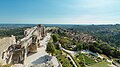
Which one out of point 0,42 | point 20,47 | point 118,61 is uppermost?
point 0,42

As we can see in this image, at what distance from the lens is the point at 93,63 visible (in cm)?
3647

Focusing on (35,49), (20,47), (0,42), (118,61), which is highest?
(0,42)

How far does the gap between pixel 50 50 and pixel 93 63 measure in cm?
1471

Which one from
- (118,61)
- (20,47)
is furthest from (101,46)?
(20,47)

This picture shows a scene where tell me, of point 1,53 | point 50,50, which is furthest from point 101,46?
point 1,53

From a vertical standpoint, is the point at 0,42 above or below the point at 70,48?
above

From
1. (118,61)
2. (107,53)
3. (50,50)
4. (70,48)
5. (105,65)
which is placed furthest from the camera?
(107,53)

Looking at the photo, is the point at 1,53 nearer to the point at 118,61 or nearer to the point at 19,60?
the point at 19,60

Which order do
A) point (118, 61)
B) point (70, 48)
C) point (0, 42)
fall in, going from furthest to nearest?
point (70, 48) → point (118, 61) → point (0, 42)

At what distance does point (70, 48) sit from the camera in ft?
146

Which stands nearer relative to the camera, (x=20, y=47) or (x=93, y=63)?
(x=20, y=47)

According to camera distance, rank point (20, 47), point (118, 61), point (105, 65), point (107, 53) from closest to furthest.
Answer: point (20, 47)
point (105, 65)
point (118, 61)
point (107, 53)

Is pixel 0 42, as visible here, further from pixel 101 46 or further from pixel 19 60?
pixel 101 46

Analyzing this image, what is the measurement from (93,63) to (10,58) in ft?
77.9
